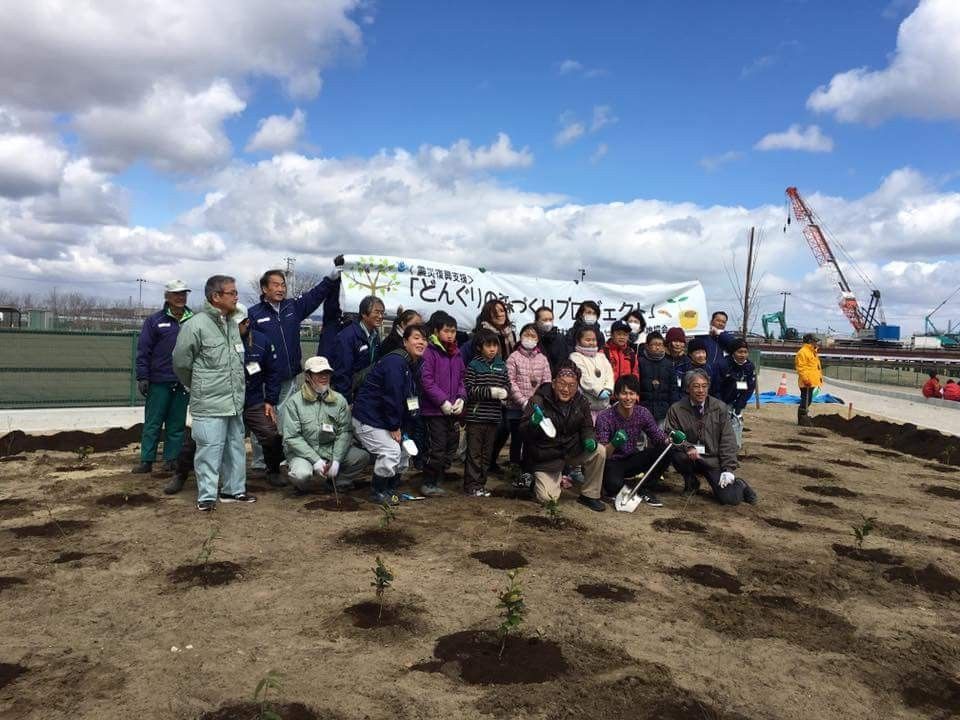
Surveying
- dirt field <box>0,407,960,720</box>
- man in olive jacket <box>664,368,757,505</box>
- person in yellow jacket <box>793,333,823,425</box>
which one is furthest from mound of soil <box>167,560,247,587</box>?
person in yellow jacket <box>793,333,823,425</box>

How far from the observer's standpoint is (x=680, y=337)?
750 centimetres

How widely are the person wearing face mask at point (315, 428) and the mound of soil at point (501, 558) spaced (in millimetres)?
1711

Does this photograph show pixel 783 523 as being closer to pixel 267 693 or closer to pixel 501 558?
pixel 501 558

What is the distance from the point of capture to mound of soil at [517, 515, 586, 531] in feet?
16.6

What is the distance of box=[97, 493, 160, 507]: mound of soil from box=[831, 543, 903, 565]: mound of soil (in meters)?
5.21

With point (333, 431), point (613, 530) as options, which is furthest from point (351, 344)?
point (613, 530)

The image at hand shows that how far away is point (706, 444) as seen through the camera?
20.5 feet

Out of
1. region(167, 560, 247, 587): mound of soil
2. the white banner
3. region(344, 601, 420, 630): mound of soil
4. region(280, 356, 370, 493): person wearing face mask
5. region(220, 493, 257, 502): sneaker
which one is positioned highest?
the white banner

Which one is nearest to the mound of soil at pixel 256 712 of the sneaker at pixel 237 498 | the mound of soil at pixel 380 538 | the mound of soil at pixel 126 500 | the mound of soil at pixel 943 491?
the mound of soil at pixel 380 538

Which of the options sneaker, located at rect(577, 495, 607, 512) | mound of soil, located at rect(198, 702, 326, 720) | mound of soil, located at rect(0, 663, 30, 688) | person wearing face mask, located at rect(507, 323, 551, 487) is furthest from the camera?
person wearing face mask, located at rect(507, 323, 551, 487)

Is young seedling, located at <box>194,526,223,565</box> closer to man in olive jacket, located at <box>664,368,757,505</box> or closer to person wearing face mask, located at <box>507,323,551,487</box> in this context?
person wearing face mask, located at <box>507,323,551,487</box>

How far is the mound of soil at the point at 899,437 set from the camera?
30.8 feet

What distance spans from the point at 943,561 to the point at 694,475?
2.13 metres

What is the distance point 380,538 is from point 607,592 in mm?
1609
